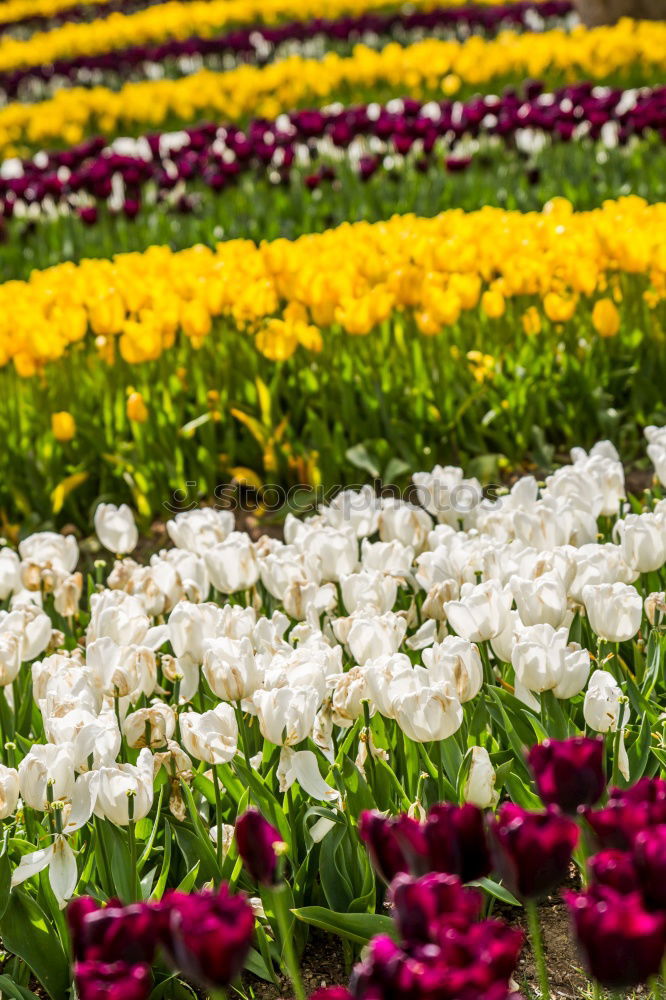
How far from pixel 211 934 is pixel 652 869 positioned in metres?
0.43

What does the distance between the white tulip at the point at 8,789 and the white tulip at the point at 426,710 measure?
0.59 metres

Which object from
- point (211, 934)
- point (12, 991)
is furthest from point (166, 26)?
point (211, 934)

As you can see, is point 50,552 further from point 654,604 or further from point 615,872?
point 615,872

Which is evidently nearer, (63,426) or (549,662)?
(549,662)

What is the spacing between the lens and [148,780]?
1887 mm

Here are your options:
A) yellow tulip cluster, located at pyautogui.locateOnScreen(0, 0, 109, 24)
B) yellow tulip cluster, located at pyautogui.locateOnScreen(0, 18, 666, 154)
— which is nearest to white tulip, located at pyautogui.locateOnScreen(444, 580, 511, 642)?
yellow tulip cluster, located at pyautogui.locateOnScreen(0, 18, 666, 154)

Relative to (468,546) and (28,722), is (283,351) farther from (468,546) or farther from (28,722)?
(28,722)

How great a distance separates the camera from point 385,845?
4.46 feet

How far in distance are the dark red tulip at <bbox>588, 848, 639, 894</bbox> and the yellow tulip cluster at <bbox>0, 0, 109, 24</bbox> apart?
25541 mm

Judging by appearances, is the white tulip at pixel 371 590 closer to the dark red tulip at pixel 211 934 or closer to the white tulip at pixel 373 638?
the white tulip at pixel 373 638

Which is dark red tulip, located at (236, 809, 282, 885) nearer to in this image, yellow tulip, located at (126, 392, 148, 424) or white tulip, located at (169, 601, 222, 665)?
white tulip, located at (169, 601, 222, 665)

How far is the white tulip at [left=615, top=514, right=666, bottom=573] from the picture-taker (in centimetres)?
234

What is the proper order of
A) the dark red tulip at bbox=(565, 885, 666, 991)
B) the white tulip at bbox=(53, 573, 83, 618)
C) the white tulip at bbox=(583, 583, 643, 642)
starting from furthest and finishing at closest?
the white tulip at bbox=(53, 573, 83, 618)
the white tulip at bbox=(583, 583, 643, 642)
the dark red tulip at bbox=(565, 885, 666, 991)

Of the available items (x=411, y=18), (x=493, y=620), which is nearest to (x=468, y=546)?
(x=493, y=620)
